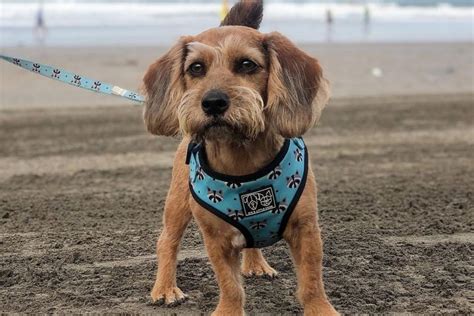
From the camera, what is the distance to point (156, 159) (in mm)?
9008

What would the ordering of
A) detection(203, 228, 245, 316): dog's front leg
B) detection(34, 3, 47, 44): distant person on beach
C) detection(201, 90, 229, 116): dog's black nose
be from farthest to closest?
detection(34, 3, 47, 44): distant person on beach, detection(203, 228, 245, 316): dog's front leg, detection(201, 90, 229, 116): dog's black nose

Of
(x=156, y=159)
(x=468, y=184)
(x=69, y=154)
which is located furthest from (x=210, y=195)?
(x=69, y=154)

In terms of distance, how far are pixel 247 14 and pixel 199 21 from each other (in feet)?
125

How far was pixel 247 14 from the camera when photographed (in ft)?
14.3

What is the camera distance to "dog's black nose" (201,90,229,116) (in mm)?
3375

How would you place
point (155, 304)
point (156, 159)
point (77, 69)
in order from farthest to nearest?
point (77, 69) < point (156, 159) < point (155, 304)

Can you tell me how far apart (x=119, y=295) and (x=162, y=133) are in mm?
1163

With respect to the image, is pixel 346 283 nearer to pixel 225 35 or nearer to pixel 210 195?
pixel 210 195

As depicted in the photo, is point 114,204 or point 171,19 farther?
point 171,19

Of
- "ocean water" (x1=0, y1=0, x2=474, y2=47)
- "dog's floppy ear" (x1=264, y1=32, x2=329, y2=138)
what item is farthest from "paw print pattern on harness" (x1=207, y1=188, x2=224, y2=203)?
"ocean water" (x1=0, y1=0, x2=474, y2=47)

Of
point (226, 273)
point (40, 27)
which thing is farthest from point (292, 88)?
point (40, 27)

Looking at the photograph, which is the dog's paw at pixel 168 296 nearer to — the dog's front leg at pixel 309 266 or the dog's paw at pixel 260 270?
the dog's paw at pixel 260 270

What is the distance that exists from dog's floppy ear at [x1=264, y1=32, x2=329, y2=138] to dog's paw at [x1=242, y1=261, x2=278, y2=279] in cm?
140

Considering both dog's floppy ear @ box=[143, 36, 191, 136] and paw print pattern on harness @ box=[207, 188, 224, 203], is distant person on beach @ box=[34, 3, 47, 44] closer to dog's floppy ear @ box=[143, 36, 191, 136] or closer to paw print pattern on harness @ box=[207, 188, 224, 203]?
dog's floppy ear @ box=[143, 36, 191, 136]
